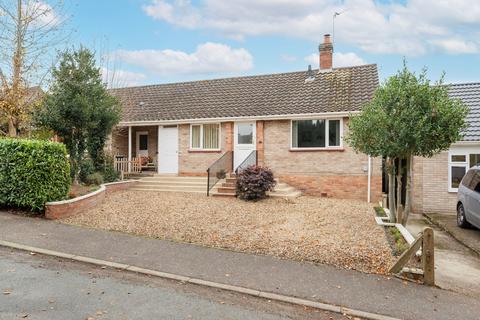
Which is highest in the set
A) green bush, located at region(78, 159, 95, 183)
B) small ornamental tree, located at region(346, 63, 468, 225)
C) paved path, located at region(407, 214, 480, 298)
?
small ornamental tree, located at region(346, 63, 468, 225)

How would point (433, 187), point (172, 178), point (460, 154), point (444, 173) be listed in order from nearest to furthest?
1. point (460, 154)
2. point (444, 173)
3. point (433, 187)
4. point (172, 178)

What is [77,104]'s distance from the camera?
1290cm

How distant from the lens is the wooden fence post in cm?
603

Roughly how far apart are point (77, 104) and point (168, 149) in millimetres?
5503

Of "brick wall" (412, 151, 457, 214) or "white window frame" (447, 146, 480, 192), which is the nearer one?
"white window frame" (447, 146, 480, 192)

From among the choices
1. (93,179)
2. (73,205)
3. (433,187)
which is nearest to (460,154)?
(433,187)

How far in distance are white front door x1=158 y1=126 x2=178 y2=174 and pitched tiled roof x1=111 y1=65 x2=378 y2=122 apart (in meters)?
0.62

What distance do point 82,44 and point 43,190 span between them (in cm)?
652

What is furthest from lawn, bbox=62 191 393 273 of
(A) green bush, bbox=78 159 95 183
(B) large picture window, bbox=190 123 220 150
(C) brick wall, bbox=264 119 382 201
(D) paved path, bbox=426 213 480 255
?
(B) large picture window, bbox=190 123 220 150

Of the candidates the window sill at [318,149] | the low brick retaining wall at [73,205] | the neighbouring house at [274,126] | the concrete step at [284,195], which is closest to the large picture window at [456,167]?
the neighbouring house at [274,126]

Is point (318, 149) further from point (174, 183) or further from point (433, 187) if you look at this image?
point (174, 183)

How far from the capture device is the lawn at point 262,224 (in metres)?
7.27

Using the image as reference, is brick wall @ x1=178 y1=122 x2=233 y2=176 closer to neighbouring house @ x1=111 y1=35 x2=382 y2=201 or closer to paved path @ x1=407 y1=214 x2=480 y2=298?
neighbouring house @ x1=111 y1=35 x2=382 y2=201

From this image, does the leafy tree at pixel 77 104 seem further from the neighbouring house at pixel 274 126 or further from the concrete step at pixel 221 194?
the concrete step at pixel 221 194
